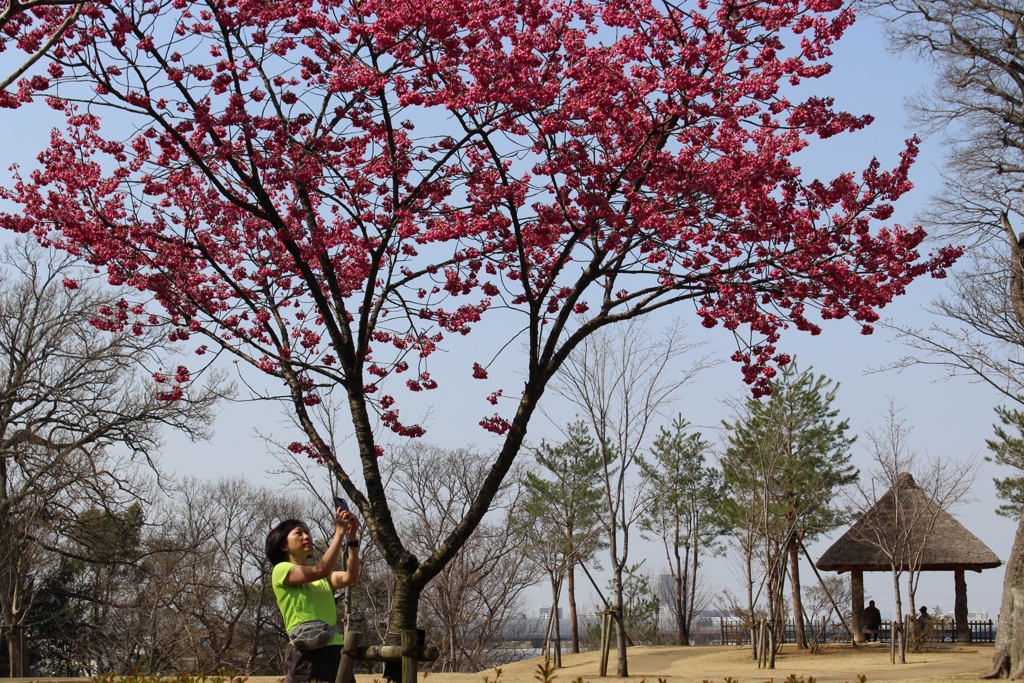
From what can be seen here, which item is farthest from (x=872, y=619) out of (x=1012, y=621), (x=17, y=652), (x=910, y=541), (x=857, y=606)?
(x=17, y=652)

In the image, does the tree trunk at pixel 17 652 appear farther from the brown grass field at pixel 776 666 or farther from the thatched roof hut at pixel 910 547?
the thatched roof hut at pixel 910 547

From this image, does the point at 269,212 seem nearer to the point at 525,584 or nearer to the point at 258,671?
the point at 525,584

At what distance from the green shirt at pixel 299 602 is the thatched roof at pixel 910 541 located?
2085cm

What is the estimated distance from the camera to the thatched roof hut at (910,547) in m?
24.4

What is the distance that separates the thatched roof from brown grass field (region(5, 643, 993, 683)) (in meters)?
1.97

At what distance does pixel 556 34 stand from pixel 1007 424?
25.5 m

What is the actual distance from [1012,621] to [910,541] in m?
10.1

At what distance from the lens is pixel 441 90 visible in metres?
8.29

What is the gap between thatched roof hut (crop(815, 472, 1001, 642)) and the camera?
2439 cm

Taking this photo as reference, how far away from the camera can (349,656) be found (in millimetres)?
5496

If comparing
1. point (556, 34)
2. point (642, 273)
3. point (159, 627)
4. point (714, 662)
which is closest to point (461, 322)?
point (642, 273)

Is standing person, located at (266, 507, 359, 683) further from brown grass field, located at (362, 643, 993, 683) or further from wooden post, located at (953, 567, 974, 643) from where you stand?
wooden post, located at (953, 567, 974, 643)

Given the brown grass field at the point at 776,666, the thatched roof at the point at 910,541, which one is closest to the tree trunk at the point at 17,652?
the brown grass field at the point at 776,666

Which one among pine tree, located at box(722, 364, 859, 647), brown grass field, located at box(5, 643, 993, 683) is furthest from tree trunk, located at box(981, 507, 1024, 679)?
pine tree, located at box(722, 364, 859, 647)
